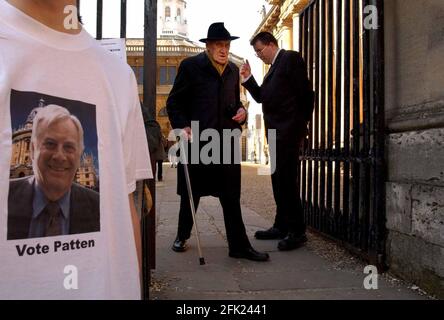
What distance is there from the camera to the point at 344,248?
15.3ft

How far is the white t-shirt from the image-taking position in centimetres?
100

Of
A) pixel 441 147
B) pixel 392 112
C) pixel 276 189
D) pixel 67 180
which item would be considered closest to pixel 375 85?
pixel 392 112

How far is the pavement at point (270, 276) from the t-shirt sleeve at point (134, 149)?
2.10m

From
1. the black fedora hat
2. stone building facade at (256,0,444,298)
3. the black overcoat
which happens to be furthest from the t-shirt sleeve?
the black fedora hat

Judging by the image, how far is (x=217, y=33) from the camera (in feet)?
14.9

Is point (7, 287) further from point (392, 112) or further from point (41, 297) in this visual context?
point (392, 112)

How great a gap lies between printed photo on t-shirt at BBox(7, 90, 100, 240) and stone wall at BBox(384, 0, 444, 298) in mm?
2606

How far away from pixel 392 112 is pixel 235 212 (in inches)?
61.9

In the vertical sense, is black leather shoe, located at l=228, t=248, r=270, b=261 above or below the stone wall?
below

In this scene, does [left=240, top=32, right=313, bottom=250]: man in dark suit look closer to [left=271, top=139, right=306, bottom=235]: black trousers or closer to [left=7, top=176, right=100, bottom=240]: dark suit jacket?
[left=271, top=139, right=306, bottom=235]: black trousers

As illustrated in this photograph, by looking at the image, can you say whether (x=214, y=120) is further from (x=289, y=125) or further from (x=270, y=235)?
(x=270, y=235)

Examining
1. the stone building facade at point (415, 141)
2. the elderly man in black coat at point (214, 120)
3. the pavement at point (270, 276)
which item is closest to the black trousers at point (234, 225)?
the elderly man in black coat at point (214, 120)

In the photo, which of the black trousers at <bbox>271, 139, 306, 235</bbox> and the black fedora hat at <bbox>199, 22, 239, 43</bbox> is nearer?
the black fedora hat at <bbox>199, 22, 239, 43</bbox>

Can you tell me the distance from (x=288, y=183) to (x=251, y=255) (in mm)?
940
